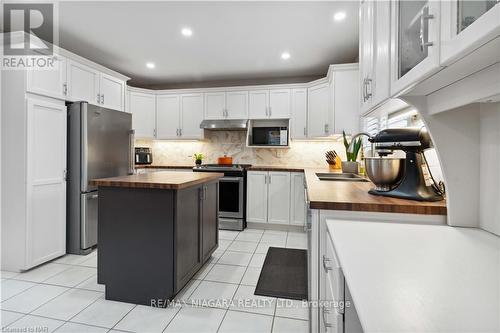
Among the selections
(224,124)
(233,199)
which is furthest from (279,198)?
(224,124)

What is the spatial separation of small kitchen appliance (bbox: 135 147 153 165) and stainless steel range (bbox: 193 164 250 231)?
1599 millimetres

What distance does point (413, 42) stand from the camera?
941 millimetres

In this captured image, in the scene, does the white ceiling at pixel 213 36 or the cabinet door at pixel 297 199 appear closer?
the white ceiling at pixel 213 36

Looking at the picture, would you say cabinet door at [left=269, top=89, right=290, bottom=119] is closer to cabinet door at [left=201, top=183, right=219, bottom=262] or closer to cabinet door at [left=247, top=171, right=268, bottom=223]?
cabinet door at [left=247, top=171, right=268, bottom=223]

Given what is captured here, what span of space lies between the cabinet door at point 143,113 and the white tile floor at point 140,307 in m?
2.62

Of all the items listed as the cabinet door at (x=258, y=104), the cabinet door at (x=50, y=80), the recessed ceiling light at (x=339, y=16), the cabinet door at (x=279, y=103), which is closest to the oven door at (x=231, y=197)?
the cabinet door at (x=258, y=104)

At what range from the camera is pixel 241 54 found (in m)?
3.60

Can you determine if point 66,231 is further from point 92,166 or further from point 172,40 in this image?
point 172,40

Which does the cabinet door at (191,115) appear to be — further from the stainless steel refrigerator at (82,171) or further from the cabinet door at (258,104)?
the stainless steel refrigerator at (82,171)

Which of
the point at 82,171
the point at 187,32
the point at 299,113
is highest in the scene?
the point at 187,32

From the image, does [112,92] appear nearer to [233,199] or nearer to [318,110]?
[233,199]

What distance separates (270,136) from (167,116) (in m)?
1.97

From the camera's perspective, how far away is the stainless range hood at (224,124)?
436 cm

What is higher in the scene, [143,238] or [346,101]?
[346,101]
